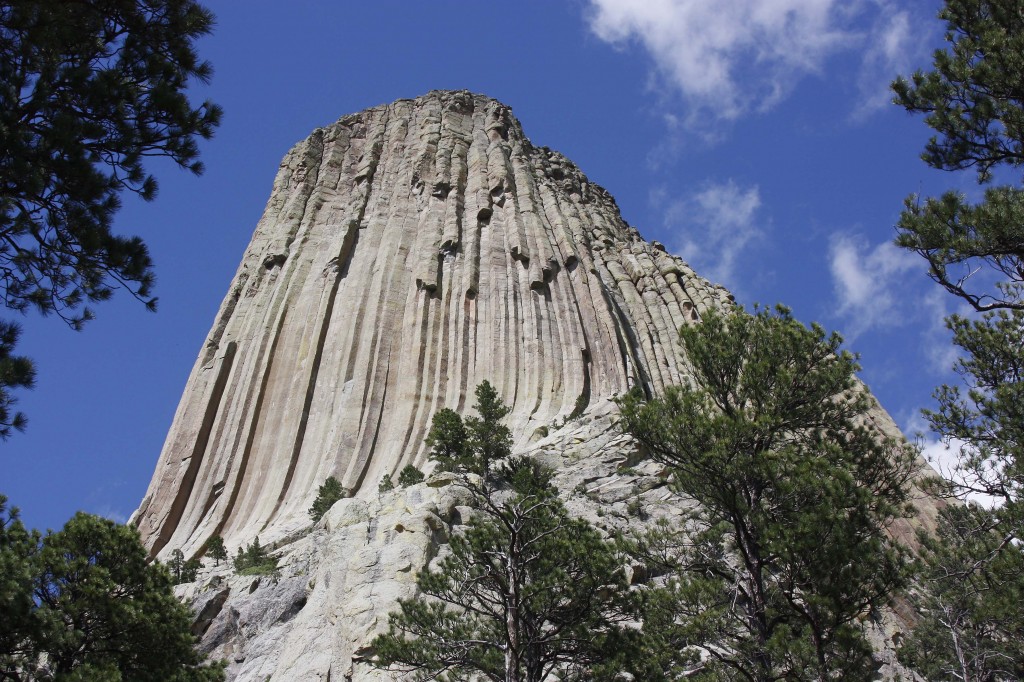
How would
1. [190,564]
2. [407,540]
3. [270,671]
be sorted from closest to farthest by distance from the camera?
[270,671], [407,540], [190,564]

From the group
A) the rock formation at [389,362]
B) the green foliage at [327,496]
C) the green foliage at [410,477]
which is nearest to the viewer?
the rock formation at [389,362]

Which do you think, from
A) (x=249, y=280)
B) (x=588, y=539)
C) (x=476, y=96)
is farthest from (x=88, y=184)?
(x=476, y=96)

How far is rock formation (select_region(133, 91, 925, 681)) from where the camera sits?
26438mm

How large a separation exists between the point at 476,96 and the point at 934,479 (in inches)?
2342

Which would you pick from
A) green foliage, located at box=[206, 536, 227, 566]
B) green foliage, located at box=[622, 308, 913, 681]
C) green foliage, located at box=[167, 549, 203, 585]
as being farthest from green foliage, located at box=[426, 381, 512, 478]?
green foliage, located at box=[622, 308, 913, 681]

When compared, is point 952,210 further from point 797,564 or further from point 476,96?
point 476,96

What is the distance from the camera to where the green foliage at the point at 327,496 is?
117ft

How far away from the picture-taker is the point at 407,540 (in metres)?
24.3

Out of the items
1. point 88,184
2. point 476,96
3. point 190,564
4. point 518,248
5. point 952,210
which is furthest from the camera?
point 476,96

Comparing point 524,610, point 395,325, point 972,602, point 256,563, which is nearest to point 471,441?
point 256,563

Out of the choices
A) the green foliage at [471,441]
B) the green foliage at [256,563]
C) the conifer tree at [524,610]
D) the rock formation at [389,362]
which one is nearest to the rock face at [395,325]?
the rock formation at [389,362]

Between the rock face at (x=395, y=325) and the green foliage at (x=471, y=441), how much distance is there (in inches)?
160

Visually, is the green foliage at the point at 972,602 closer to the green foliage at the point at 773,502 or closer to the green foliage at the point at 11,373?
the green foliage at the point at 773,502

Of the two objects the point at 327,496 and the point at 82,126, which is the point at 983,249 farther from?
the point at 327,496
